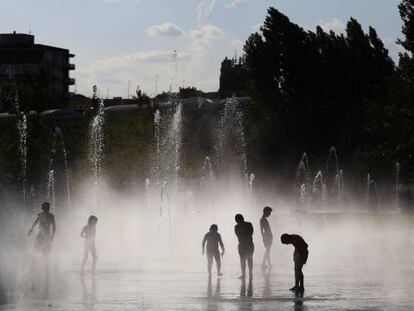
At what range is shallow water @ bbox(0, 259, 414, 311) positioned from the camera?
766 inches

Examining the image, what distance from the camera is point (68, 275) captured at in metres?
27.6

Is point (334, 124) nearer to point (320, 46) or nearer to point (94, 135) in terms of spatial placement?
point (320, 46)

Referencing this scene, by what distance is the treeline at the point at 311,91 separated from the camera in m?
74.2

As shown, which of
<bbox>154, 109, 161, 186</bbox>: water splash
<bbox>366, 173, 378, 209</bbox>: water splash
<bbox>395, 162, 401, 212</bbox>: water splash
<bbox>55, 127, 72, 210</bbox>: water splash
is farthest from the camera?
<bbox>154, 109, 161, 186</bbox>: water splash

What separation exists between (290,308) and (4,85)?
83.3 metres

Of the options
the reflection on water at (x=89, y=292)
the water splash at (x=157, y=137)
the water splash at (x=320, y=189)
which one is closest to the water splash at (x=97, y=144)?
the water splash at (x=157, y=137)

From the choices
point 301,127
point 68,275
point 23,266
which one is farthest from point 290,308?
point 301,127

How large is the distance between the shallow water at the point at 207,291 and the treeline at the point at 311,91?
44.6 m

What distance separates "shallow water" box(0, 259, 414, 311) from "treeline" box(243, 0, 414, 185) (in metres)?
44.6

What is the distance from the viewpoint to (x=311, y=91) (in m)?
76.1

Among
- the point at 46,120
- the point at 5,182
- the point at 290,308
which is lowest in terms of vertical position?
the point at 290,308

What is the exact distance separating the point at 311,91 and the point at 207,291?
178 feet

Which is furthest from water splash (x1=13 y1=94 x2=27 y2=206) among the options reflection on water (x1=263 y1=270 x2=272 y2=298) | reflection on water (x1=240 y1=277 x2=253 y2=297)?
reflection on water (x1=240 y1=277 x2=253 y2=297)

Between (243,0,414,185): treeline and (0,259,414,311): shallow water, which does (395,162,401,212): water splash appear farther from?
(0,259,414,311): shallow water
